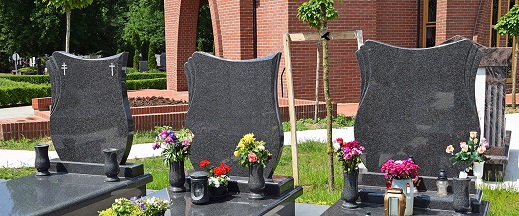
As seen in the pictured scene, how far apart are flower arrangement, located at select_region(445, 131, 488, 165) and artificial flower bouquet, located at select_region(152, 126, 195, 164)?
8.67ft

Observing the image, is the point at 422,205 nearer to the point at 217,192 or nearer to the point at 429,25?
the point at 217,192

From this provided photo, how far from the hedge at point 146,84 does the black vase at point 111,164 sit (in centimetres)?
1655

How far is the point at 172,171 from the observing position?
607cm

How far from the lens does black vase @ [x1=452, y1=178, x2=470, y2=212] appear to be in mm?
4801

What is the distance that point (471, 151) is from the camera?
509 centimetres

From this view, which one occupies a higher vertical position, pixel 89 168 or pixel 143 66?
pixel 143 66

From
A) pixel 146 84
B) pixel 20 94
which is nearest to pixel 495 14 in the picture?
pixel 146 84

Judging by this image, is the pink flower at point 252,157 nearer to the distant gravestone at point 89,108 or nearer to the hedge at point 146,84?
the distant gravestone at point 89,108

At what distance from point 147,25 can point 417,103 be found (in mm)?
37224

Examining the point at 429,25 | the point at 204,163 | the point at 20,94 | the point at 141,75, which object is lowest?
the point at 204,163

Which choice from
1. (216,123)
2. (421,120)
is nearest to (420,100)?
(421,120)

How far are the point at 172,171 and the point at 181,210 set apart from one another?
0.72 metres

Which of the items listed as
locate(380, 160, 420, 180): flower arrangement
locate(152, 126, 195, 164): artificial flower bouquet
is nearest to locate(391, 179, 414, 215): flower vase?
locate(380, 160, 420, 180): flower arrangement

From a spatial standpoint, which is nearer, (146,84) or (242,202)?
(242,202)
